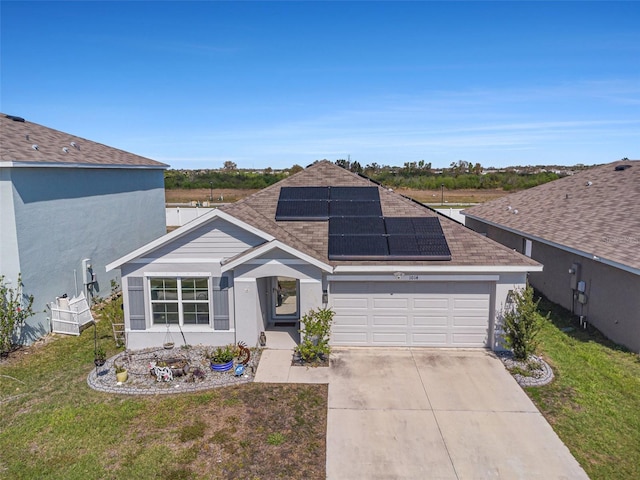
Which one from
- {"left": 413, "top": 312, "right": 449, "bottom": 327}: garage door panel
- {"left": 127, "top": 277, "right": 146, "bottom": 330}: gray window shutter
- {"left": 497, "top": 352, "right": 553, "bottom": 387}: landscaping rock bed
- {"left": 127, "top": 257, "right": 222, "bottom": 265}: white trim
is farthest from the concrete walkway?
{"left": 127, "top": 277, "right": 146, "bottom": 330}: gray window shutter

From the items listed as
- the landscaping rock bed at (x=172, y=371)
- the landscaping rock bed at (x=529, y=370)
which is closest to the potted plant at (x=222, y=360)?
the landscaping rock bed at (x=172, y=371)

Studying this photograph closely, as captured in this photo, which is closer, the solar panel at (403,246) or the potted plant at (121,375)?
the potted plant at (121,375)

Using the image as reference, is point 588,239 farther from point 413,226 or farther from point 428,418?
point 428,418

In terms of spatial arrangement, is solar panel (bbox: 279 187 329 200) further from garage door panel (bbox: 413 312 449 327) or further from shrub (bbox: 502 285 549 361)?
shrub (bbox: 502 285 549 361)

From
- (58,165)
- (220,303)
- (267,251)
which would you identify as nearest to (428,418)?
(267,251)

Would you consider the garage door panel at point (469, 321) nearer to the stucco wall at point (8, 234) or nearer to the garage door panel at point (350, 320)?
the garage door panel at point (350, 320)

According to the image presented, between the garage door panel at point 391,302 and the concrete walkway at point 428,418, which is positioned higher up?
the garage door panel at point 391,302
